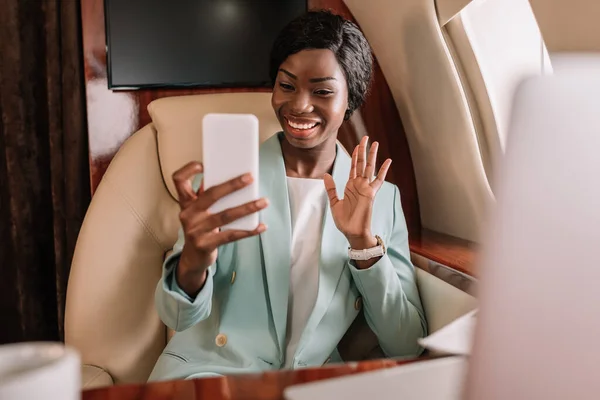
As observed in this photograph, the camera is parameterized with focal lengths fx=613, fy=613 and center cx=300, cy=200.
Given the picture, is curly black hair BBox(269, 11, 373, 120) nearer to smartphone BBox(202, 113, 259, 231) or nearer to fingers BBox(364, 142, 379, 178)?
fingers BBox(364, 142, 379, 178)

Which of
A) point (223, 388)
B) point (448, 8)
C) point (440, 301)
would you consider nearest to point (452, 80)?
point (448, 8)

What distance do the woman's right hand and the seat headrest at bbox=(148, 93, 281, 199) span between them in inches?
9.8

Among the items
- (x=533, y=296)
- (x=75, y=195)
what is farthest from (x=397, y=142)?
(x=533, y=296)

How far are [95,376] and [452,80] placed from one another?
0.62m

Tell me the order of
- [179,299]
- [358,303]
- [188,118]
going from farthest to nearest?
[188,118]
[358,303]
[179,299]

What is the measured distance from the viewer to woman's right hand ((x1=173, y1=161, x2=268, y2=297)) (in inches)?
18.3

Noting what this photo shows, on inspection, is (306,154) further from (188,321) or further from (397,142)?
(397,142)

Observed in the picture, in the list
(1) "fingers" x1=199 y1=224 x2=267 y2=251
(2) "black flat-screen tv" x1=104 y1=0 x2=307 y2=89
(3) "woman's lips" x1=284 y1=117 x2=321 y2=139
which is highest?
(2) "black flat-screen tv" x1=104 y1=0 x2=307 y2=89

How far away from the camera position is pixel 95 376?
26.9 inches

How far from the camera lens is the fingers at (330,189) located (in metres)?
0.64

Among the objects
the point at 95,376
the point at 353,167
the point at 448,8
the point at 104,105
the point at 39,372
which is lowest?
the point at 95,376

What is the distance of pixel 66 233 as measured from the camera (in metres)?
0.98

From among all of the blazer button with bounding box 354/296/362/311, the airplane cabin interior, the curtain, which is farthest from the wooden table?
the curtain

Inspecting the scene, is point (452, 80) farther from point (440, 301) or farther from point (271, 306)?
point (271, 306)
